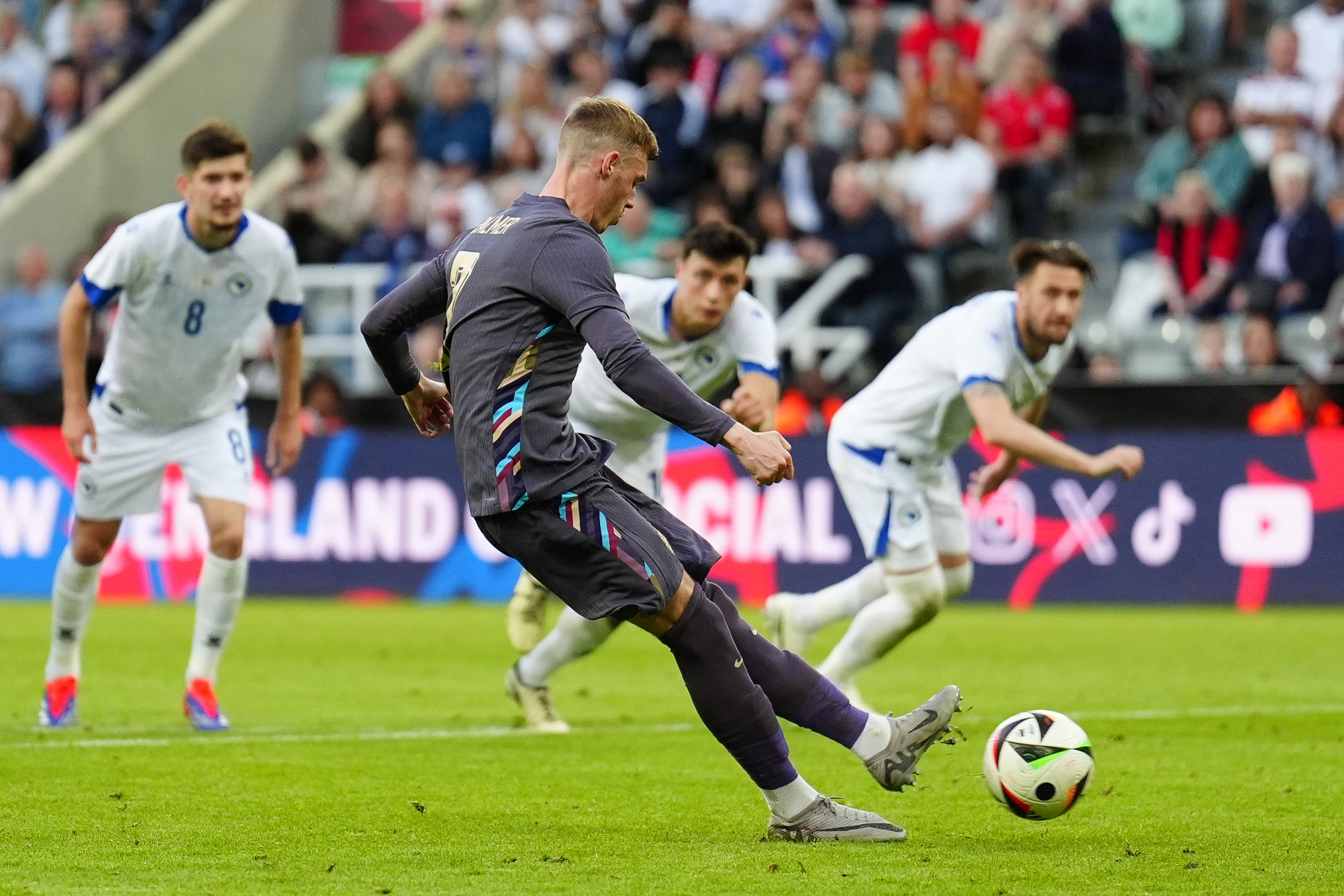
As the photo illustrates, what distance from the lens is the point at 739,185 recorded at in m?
18.2

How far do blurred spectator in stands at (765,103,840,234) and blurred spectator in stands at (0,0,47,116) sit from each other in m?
9.10

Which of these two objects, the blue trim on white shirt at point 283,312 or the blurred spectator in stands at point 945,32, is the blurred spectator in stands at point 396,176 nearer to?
the blurred spectator in stands at point 945,32

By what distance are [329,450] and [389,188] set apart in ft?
11.8

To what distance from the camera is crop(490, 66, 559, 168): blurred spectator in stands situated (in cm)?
2014

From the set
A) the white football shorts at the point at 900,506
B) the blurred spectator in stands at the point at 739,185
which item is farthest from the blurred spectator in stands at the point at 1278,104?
the white football shorts at the point at 900,506

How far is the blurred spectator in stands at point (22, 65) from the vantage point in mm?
23141

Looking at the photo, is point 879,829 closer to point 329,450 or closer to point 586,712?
point 586,712

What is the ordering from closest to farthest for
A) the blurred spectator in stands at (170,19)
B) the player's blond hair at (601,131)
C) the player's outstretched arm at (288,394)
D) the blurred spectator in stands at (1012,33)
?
the player's blond hair at (601,131) → the player's outstretched arm at (288,394) → the blurred spectator in stands at (1012,33) → the blurred spectator in stands at (170,19)

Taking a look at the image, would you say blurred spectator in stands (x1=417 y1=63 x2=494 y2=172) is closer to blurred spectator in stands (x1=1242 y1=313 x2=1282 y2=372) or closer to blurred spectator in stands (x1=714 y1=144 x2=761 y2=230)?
blurred spectator in stands (x1=714 y1=144 x2=761 y2=230)

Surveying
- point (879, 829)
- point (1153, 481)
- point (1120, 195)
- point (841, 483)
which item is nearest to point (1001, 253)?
point (1120, 195)

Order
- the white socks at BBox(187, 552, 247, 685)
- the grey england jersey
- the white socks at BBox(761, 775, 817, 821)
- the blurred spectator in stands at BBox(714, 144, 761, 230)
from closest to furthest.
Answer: the grey england jersey
the white socks at BBox(761, 775, 817, 821)
the white socks at BBox(187, 552, 247, 685)
the blurred spectator in stands at BBox(714, 144, 761, 230)

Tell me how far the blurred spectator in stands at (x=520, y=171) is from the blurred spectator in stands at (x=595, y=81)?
870 mm

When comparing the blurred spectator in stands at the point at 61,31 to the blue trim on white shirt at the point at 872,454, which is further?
the blurred spectator in stands at the point at 61,31

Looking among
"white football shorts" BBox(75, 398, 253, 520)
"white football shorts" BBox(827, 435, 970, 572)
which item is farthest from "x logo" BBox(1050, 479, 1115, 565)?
"white football shorts" BBox(75, 398, 253, 520)
